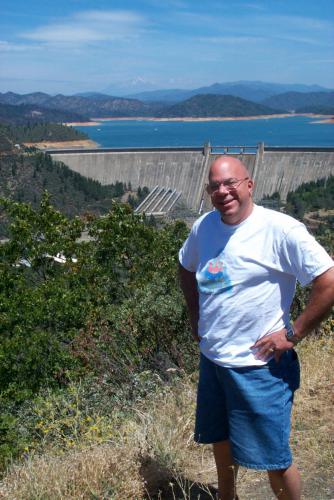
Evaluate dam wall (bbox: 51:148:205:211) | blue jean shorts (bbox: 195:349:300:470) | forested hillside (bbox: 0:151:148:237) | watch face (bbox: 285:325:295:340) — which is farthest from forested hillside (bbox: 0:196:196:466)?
forested hillside (bbox: 0:151:148:237)

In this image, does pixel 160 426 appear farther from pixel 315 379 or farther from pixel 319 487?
pixel 315 379

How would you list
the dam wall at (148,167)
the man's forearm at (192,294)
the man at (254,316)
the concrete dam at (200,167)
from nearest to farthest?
the man at (254,316)
the man's forearm at (192,294)
the concrete dam at (200,167)
the dam wall at (148,167)

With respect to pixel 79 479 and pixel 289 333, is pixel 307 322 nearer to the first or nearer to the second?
pixel 289 333

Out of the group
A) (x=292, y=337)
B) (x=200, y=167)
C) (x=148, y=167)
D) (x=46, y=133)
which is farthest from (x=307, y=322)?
(x=46, y=133)

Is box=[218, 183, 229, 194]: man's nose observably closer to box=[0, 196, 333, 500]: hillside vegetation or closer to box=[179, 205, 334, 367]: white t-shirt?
box=[179, 205, 334, 367]: white t-shirt

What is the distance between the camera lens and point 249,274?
2.28 metres

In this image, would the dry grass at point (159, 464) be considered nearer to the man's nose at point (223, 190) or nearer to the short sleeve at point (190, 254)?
the short sleeve at point (190, 254)

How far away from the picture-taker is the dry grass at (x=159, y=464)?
8.54 feet

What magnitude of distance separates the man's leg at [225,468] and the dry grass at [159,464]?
158mm

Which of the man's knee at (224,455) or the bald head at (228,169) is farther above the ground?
the bald head at (228,169)

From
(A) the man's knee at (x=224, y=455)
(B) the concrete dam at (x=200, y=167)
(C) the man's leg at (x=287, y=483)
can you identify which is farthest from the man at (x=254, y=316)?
(B) the concrete dam at (x=200, y=167)

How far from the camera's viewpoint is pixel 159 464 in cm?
291

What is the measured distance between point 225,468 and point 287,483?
1.06ft

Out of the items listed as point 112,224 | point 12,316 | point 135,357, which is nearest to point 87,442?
point 135,357
